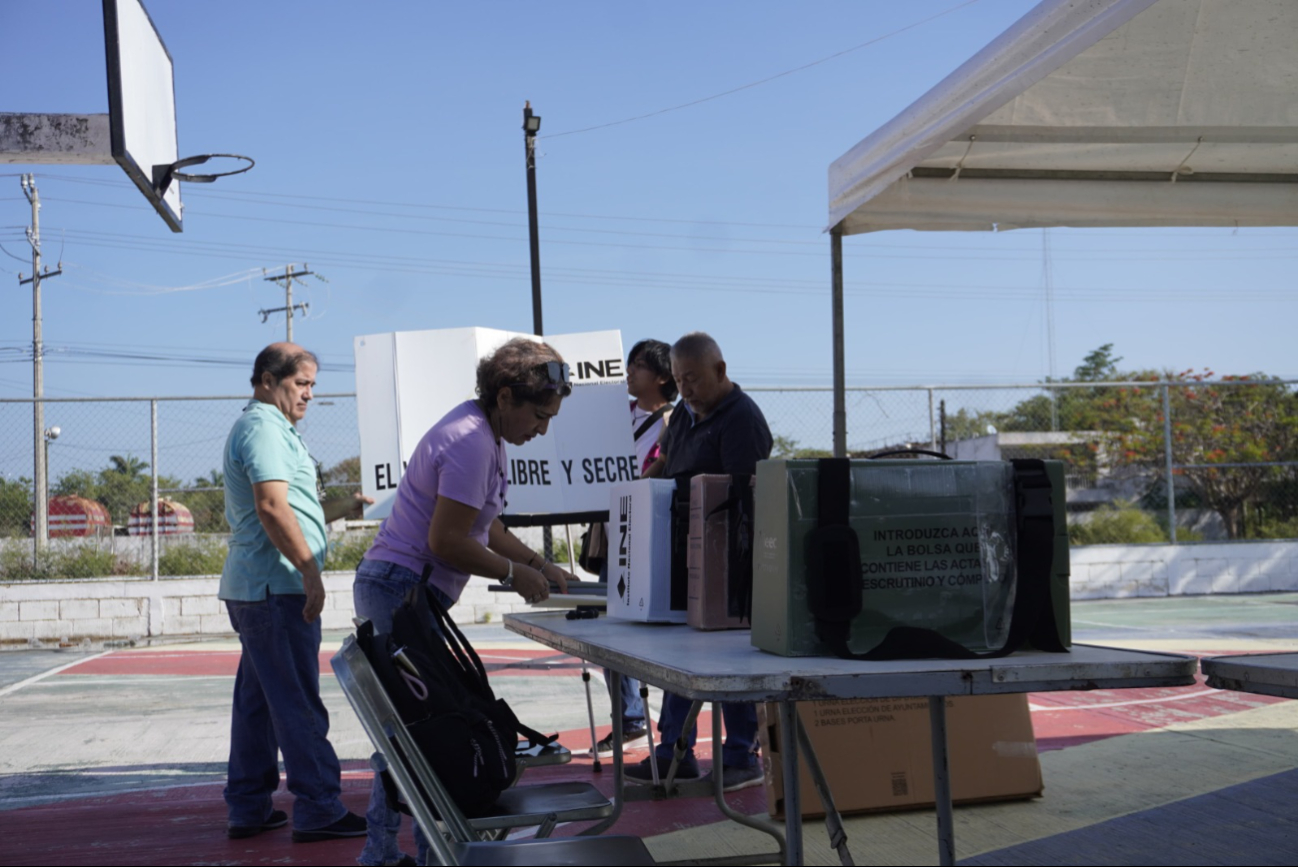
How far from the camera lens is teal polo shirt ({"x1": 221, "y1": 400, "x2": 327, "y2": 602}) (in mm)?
4258

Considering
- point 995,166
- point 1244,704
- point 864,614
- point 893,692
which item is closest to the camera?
point 893,692

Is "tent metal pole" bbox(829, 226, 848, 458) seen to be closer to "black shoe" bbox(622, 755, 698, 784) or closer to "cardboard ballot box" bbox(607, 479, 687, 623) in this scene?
"black shoe" bbox(622, 755, 698, 784)

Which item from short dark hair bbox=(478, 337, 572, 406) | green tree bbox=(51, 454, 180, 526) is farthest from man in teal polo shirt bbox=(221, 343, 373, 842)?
green tree bbox=(51, 454, 180, 526)

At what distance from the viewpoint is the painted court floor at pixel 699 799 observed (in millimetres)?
3922

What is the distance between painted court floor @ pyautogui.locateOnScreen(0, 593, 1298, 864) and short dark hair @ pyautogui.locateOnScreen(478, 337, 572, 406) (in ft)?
5.14

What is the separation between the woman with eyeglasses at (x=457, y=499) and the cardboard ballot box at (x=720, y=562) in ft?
2.10

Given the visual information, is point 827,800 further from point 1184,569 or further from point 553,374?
point 1184,569

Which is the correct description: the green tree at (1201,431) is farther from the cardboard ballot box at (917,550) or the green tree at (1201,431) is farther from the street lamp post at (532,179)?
the cardboard ballot box at (917,550)

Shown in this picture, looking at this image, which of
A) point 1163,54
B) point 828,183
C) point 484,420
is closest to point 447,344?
point 828,183

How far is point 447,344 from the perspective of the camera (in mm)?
6816

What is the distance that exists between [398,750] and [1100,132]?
14.3ft

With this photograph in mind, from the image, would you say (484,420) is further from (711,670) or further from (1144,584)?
(1144,584)

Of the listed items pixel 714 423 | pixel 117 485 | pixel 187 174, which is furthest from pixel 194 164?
pixel 117 485

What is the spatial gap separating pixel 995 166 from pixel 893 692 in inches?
159
